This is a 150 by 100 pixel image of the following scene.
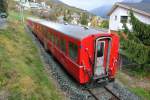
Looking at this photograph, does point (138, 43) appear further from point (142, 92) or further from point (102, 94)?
point (102, 94)

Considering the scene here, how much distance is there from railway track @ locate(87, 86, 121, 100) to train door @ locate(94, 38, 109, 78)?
0.76 meters

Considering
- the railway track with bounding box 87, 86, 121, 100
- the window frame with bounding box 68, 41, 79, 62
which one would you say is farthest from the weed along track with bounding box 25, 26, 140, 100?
the window frame with bounding box 68, 41, 79, 62

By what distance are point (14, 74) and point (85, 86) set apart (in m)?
3.79

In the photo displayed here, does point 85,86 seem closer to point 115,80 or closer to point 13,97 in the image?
point 115,80

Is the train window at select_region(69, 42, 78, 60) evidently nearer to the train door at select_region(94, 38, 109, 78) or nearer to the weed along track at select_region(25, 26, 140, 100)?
the train door at select_region(94, 38, 109, 78)

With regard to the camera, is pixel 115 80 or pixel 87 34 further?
pixel 115 80

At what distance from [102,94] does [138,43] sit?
17.1 ft

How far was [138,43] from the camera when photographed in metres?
14.1

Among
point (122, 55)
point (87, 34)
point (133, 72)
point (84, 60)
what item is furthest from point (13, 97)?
point (122, 55)

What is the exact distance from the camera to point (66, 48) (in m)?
12.5

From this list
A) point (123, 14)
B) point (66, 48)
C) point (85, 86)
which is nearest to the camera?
point (85, 86)

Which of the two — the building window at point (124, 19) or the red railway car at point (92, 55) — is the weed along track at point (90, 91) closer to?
the red railway car at point (92, 55)

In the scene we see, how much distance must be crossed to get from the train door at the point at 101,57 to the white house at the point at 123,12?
13437 millimetres

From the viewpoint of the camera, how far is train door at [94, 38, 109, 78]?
35.7 feet
